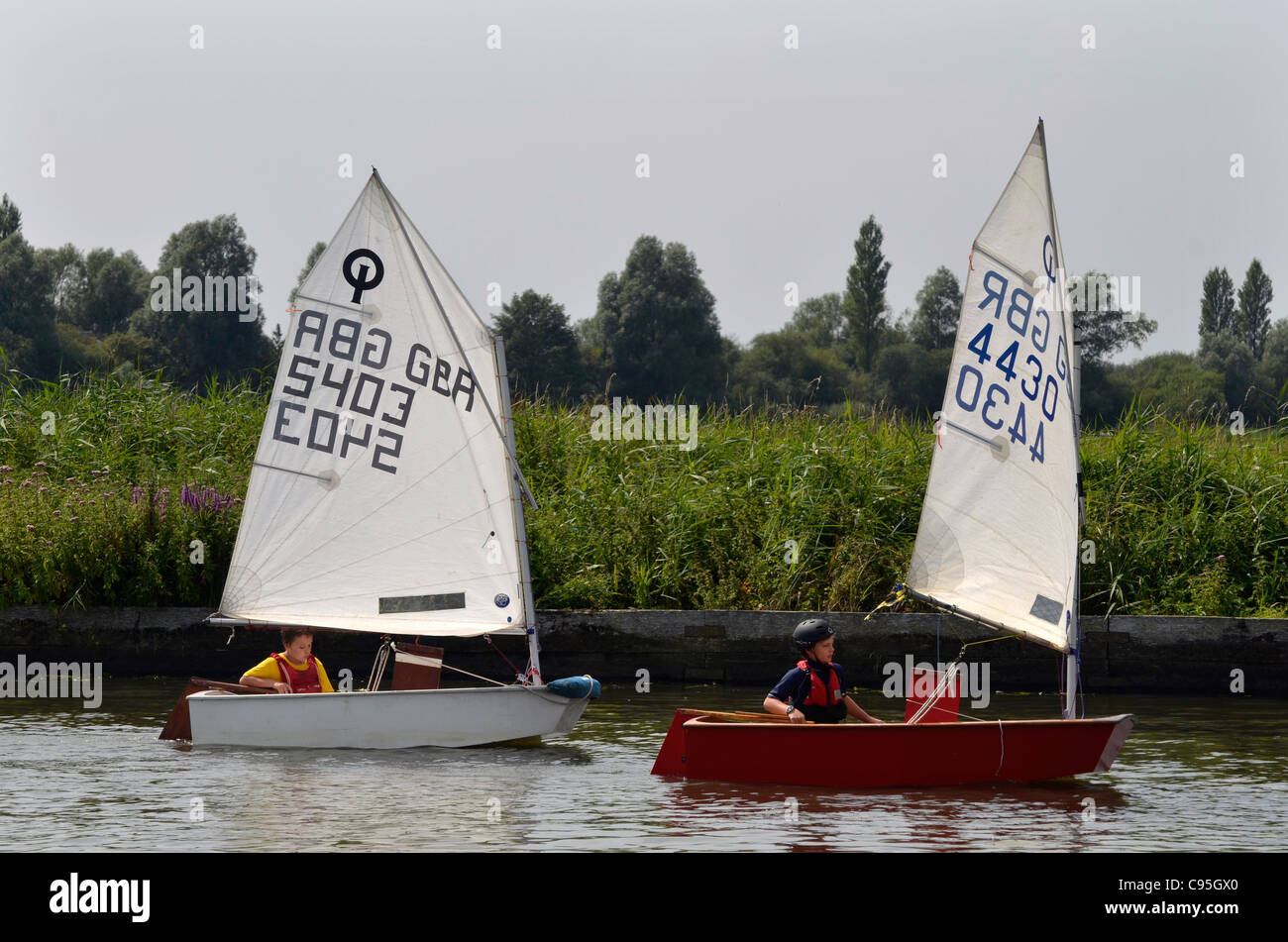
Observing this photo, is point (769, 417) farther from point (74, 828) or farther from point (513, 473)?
point (74, 828)

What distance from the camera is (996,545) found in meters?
12.7

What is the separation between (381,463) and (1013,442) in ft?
20.4

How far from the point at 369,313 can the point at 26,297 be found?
297ft

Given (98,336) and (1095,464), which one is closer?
(1095,464)

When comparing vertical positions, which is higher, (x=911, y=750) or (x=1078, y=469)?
(x=1078, y=469)

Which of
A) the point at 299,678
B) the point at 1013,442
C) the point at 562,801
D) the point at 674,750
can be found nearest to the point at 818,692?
the point at 674,750

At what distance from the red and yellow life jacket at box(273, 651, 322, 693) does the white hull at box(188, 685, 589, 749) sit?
16.1 inches

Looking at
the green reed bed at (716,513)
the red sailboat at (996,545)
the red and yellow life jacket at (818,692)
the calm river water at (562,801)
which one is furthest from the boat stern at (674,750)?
the green reed bed at (716,513)

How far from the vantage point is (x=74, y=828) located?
10.4 metres

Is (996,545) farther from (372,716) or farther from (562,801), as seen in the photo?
(372,716)

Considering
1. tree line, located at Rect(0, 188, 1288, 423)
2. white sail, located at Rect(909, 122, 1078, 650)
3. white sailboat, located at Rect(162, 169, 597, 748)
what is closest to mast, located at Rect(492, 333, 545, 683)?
white sailboat, located at Rect(162, 169, 597, 748)

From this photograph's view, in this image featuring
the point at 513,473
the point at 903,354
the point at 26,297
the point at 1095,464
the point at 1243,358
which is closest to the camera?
the point at 513,473

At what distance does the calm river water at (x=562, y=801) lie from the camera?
10.2 m
